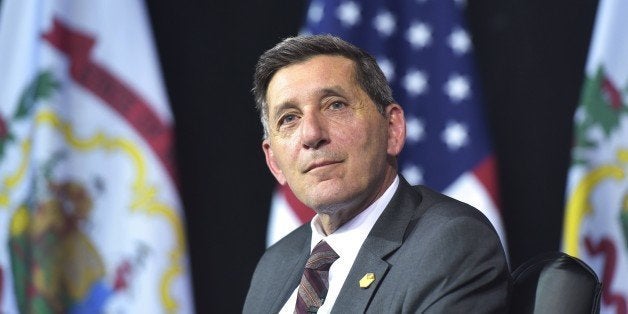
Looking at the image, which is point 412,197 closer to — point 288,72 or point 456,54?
point 288,72

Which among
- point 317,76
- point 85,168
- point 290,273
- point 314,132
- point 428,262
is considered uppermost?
point 317,76

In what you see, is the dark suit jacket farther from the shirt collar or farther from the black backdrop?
the black backdrop

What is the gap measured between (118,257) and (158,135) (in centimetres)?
57

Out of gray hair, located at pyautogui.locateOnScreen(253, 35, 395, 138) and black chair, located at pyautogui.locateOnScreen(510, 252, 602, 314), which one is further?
gray hair, located at pyautogui.locateOnScreen(253, 35, 395, 138)

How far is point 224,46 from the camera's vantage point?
174 inches

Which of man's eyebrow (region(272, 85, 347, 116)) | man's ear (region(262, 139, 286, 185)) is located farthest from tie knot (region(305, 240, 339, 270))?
man's eyebrow (region(272, 85, 347, 116))

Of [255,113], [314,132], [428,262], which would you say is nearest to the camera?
[428,262]

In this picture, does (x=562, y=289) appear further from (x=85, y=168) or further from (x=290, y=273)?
(x=85, y=168)

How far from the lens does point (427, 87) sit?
4125 millimetres

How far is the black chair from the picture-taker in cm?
187

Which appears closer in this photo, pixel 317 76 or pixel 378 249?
pixel 378 249

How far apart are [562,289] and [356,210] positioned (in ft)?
2.22

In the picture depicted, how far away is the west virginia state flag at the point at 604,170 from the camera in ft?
12.5

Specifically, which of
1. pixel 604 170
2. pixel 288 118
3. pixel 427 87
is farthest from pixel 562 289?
pixel 427 87
